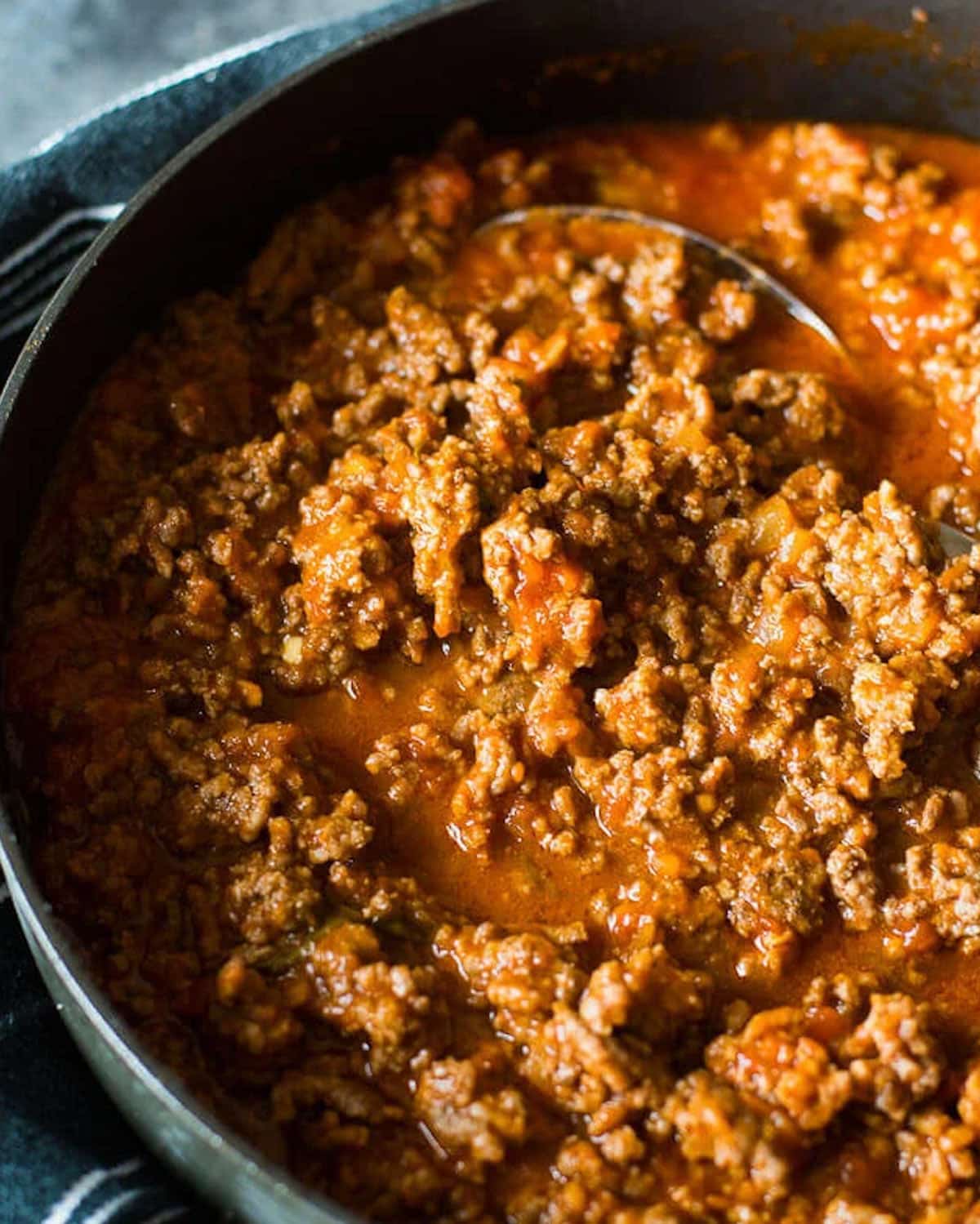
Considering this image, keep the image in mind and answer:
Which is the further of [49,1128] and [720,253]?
[720,253]

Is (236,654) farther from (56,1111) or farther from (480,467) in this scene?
(56,1111)

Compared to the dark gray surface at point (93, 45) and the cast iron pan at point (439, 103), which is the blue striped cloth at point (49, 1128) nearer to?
the cast iron pan at point (439, 103)

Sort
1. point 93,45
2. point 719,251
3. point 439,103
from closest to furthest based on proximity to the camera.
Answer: point 719,251, point 439,103, point 93,45

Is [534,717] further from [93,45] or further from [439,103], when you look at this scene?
[93,45]

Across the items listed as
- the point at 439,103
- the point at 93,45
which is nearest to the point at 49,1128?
the point at 439,103

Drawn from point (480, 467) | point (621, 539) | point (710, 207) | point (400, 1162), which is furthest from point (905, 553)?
point (400, 1162)

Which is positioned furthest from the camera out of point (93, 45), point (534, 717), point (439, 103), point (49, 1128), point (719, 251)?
point (93, 45)
